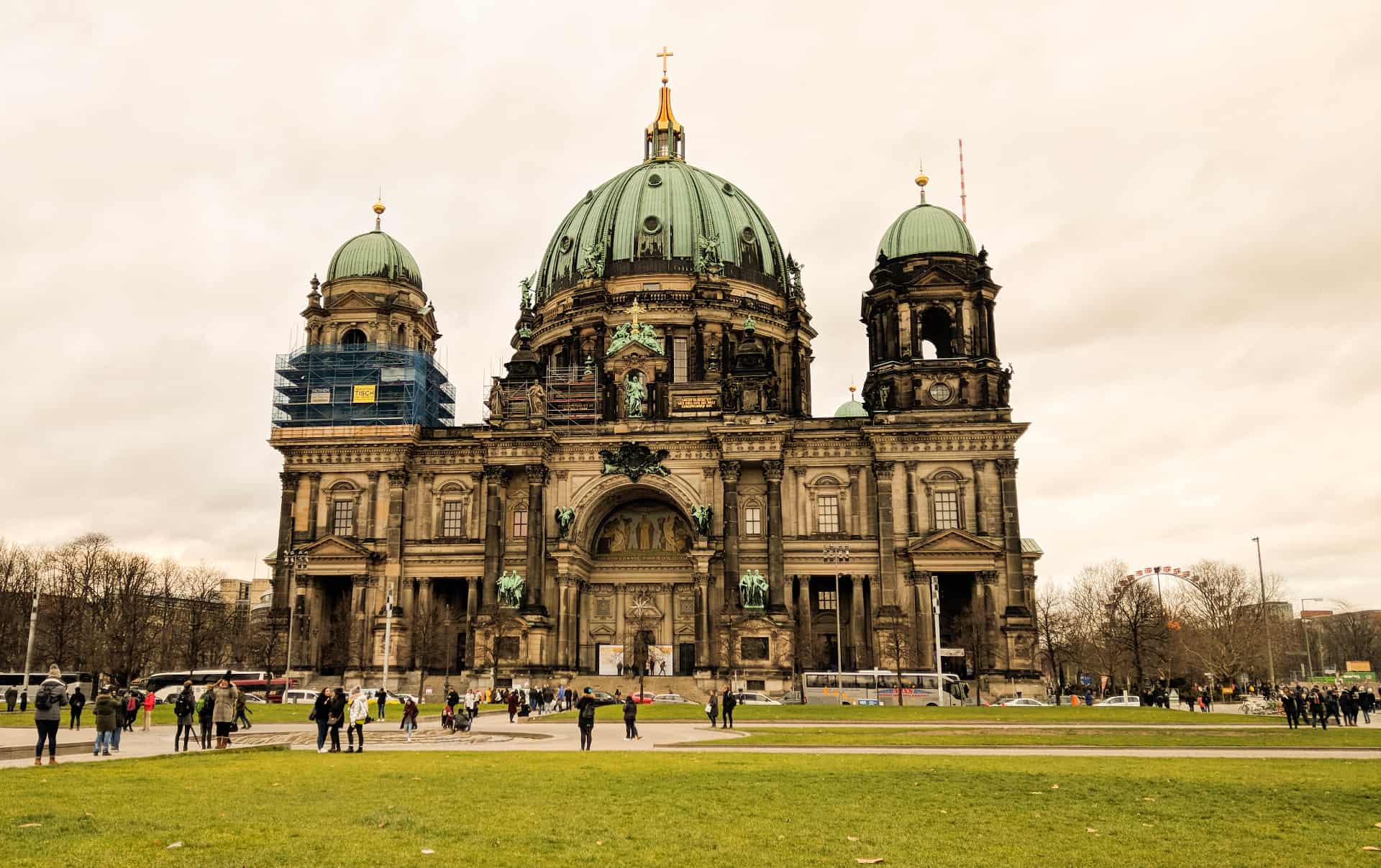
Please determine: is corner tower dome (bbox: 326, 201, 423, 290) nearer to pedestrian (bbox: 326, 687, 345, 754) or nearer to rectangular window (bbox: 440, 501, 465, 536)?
rectangular window (bbox: 440, 501, 465, 536)

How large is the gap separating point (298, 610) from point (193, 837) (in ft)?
220

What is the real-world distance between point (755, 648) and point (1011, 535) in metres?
17.4

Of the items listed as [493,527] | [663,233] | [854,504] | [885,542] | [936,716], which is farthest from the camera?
[663,233]

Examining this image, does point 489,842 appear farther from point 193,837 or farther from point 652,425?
point 652,425

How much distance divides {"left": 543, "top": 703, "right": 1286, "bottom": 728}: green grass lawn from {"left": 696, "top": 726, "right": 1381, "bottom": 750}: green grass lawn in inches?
211

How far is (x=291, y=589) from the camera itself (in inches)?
3024

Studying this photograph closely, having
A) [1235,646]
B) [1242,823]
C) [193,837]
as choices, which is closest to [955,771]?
[1242,823]

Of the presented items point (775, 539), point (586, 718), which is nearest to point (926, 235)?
point (775, 539)

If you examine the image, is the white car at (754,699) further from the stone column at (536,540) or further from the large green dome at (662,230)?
the large green dome at (662,230)

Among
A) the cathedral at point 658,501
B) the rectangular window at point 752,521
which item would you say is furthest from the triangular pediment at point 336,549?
the rectangular window at point 752,521

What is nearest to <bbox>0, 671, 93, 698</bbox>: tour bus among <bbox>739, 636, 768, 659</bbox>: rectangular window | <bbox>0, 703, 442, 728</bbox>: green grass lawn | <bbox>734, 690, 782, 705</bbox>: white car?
<bbox>0, 703, 442, 728</bbox>: green grass lawn

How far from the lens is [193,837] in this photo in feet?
44.1

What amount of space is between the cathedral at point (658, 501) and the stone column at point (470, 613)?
19 cm

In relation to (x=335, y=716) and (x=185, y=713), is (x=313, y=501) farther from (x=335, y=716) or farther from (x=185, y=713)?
(x=335, y=716)
